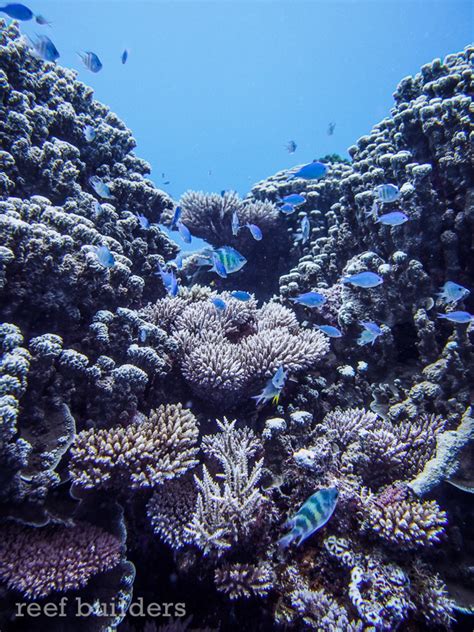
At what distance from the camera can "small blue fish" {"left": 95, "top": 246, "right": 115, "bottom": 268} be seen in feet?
12.1

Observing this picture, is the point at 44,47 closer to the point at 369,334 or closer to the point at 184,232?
the point at 184,232

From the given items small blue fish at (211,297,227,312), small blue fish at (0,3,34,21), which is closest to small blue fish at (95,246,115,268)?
small blue fish at (211,297,227,312)

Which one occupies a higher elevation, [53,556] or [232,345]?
[232,345]

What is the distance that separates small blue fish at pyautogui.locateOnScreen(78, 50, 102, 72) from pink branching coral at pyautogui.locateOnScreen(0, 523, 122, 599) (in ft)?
21.2

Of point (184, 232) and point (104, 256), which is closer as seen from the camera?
point (104, 256)

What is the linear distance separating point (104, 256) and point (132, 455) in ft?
6.60

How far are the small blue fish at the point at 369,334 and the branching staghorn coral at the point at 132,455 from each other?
7.95 feet

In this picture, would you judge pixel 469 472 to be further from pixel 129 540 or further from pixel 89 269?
pixel 89 269

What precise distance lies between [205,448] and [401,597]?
1.96m

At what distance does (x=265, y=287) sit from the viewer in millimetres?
8031

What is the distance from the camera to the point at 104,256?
3711mm

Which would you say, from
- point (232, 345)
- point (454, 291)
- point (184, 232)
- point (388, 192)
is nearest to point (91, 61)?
point (184, 232)

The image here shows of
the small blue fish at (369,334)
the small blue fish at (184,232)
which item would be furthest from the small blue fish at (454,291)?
the small blue fish at (184,232)

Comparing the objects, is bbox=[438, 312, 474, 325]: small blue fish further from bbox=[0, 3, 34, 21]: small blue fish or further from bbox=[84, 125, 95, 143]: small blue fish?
bbox=[0, 3, 34, 21]: small blue fish
